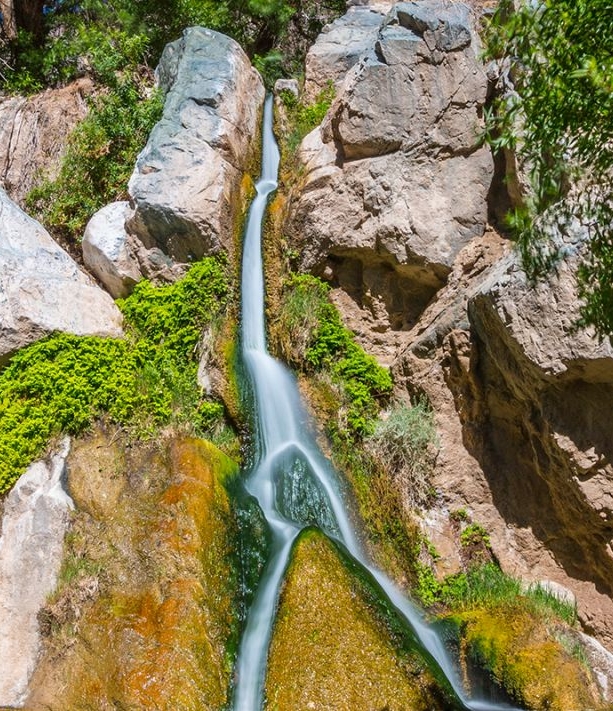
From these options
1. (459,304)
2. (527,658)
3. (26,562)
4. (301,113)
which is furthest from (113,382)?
(301,113)

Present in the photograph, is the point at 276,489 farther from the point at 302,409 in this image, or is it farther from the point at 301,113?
the point at 301,113

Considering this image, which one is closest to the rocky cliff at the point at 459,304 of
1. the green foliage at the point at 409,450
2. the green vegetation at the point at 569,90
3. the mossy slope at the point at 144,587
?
the green foliage at the point at 409,450

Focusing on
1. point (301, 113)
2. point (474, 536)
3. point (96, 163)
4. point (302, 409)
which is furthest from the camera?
point (301, 113)

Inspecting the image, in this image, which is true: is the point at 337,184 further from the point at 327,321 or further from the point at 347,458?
the point at 347,458

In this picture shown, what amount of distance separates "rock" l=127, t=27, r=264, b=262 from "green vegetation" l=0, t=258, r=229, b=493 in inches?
42.9

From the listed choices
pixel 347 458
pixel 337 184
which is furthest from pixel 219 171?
pixel 347 458

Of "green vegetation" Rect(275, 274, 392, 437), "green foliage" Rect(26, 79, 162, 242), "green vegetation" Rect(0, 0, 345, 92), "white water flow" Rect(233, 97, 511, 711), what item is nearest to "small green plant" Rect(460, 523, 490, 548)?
"white water flow" Rect(233, 97, 511, 711)

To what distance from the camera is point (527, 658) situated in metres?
5.71

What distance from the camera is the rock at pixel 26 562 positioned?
5.88 metres

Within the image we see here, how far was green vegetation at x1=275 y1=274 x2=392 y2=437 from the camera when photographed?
8.52 metres

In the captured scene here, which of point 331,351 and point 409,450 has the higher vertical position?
point 331,351

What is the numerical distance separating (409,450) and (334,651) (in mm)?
3045

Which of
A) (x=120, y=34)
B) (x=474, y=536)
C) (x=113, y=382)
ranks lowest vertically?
(x=474, y=536)

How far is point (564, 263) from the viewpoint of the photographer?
6156 mm
